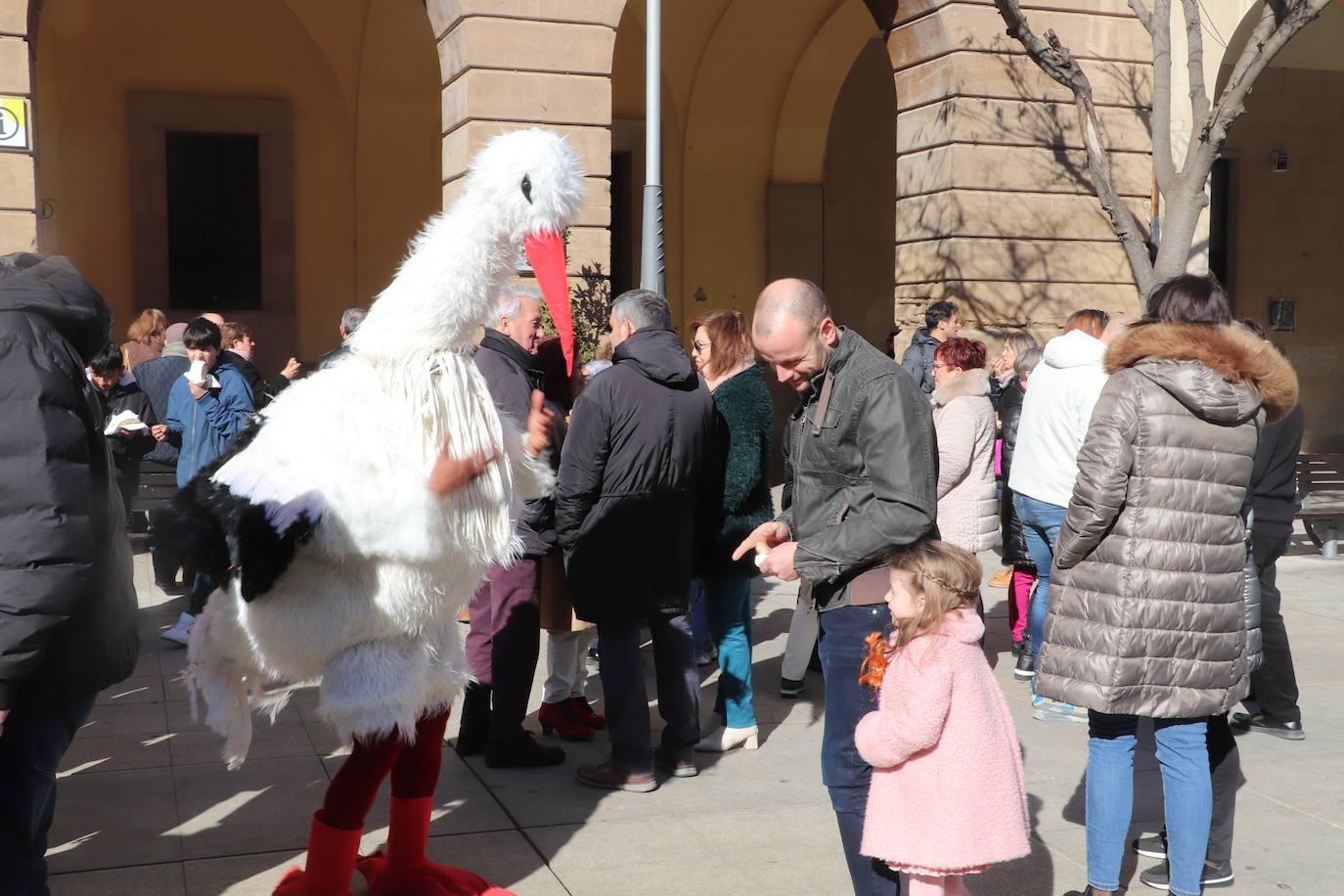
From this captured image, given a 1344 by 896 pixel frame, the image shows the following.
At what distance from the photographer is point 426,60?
14719 millimetres

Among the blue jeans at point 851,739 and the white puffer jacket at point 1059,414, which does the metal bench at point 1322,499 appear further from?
the blue jeans at point 851,739

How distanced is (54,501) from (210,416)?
15.7ft

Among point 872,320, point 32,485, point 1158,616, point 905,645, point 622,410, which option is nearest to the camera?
point 32,485

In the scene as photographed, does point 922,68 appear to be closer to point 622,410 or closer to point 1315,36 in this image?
point 622,410

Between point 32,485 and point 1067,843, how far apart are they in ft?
11.1

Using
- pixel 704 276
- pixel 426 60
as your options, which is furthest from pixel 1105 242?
pixel 426 60

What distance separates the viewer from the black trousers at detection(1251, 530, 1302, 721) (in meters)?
5.56

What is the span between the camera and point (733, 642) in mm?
5492

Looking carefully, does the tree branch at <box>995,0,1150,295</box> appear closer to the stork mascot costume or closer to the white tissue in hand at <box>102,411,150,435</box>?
the white tissue in hand at <box>102,411,150,435</box>

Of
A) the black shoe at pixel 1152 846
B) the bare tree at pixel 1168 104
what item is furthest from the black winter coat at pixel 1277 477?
the bare tree at pixel 1168 104

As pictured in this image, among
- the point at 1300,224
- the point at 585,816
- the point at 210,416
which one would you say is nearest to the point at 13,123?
the point at 210,416

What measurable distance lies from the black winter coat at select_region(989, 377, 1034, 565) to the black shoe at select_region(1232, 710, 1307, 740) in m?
1.20

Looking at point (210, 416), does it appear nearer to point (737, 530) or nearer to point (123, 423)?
point (123, 423)

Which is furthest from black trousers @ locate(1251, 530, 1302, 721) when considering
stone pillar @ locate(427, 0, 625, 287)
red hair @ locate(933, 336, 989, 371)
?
stone pillar @ locate(427, 0, 625, 287)
